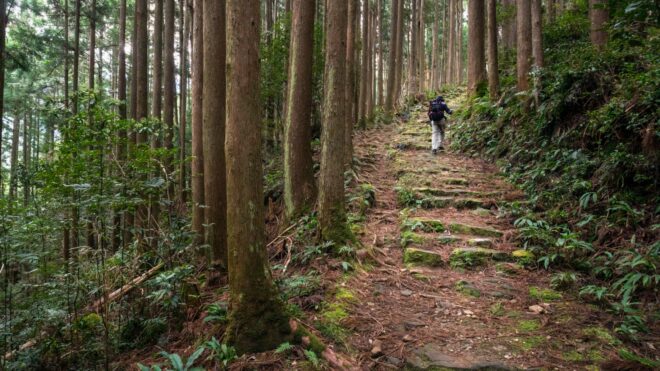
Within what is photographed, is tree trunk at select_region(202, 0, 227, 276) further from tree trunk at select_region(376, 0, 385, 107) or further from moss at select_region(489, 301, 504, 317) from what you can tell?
tree trunk at select_region(376, 0, 385, 107)

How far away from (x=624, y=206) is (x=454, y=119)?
9.04 meters

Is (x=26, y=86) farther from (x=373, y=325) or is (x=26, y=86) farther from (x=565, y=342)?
(x=565, y=342)

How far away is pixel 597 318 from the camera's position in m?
3.49

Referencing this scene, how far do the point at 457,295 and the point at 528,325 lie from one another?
34.8 inches

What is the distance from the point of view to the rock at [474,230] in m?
5.71

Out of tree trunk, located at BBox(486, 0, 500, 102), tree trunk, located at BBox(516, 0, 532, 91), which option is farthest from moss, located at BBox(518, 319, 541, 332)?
tree trunk, located at BBox(486, 0, 500, 102)

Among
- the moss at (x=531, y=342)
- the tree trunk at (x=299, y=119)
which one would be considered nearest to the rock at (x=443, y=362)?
the moss at (x=531, y=342)

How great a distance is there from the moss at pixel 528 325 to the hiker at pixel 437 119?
7.46m

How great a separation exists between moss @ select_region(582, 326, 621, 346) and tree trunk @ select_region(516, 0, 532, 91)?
7412 millimetres

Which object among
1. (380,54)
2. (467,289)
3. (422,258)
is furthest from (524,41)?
(380,54)

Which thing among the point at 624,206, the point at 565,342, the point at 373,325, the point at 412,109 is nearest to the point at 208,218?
the point at 373,325

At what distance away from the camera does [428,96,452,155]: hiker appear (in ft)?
33.7

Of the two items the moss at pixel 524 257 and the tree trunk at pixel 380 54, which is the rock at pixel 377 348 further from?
the tree trunk at pixel 380 54

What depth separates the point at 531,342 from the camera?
126 inches
